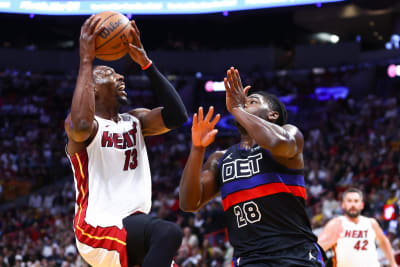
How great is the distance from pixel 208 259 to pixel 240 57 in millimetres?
11925

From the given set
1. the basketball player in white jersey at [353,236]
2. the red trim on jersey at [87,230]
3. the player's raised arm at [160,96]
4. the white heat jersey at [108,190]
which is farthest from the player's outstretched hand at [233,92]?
the basketball player in white jersey at [353,236]

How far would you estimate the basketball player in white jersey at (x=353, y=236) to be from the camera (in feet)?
21.0

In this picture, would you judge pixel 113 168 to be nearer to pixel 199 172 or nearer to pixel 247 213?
pixel 199 172

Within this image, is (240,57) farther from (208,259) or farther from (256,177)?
(256,177)

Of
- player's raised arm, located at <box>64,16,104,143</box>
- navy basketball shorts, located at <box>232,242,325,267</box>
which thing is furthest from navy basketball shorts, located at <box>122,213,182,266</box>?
player's raised arm, located at <box>64,16,104,143</box>

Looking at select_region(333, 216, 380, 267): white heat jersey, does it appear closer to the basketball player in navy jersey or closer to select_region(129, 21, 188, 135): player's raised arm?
the basketball player in navy jersey

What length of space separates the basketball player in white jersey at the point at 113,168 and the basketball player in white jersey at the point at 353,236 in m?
3.49

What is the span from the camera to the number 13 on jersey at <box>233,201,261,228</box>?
3.19 metres

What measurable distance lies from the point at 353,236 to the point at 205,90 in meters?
16.3

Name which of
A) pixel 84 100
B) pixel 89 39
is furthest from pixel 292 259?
pixel 89 39

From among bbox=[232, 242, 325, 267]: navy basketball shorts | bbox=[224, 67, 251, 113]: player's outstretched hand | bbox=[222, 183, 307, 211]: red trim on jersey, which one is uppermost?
bbox=[224, 67, 251, 113]: player's outstretched hand

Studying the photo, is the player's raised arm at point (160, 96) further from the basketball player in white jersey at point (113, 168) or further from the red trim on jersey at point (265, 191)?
the red trim on jersey at point (265, 191)

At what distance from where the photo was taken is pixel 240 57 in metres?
21.7

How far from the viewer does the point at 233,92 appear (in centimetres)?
339
